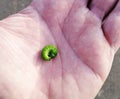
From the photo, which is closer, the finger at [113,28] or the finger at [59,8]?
the finger at [113,28]

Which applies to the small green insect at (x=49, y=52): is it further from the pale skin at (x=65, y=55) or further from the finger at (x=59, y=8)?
the finger at (x=59, y=8)

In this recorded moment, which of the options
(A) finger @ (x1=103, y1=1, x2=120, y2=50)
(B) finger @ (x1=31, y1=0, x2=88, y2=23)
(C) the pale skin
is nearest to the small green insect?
(C) the pale skin

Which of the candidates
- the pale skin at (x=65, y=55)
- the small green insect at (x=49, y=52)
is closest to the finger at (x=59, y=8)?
the pale skin at (x=65, y=55)

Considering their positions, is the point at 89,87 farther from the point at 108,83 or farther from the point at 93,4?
the point at 108,83

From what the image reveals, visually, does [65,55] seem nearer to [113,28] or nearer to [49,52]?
[49,52]

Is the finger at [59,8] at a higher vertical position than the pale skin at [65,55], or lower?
higher

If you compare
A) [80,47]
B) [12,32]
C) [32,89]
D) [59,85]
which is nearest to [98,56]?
[80,47]

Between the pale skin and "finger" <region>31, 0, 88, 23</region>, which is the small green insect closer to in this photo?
the pale skin
